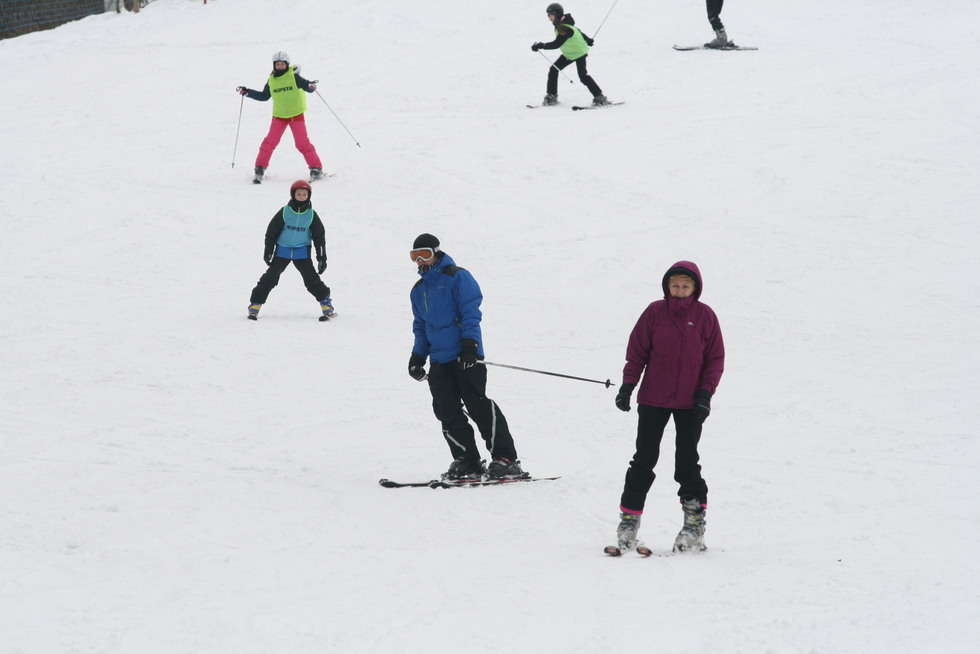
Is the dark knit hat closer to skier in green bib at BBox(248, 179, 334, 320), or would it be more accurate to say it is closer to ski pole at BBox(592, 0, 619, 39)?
skier in green bib at BBox(248, 179, 334, 320)

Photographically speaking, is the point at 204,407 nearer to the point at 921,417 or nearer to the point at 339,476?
the point at 339,476

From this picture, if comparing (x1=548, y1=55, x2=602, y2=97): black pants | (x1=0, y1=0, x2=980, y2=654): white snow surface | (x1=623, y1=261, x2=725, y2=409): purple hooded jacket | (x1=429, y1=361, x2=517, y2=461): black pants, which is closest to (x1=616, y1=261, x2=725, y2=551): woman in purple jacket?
(x1=623, y1=261, x2=725, y2=409): purple hooded jacket

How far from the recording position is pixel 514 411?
8.77 metres

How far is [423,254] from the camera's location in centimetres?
673

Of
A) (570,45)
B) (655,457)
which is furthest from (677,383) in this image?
(570,45)

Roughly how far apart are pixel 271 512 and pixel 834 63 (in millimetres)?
15601

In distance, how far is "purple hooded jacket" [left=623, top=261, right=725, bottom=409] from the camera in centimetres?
554

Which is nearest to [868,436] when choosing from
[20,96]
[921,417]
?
[921,417]

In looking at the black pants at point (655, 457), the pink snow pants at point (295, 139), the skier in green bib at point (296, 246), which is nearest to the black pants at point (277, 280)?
the skier in green bib at point (296, 246)

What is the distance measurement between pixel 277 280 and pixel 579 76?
8331 millimetres

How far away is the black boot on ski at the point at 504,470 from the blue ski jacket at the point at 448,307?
680 millimetres

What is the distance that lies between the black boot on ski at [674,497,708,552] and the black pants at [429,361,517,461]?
156 cm

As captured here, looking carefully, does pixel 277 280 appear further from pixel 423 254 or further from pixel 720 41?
pixel 720 41

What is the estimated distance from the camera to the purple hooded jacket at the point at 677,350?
18.2 feet
